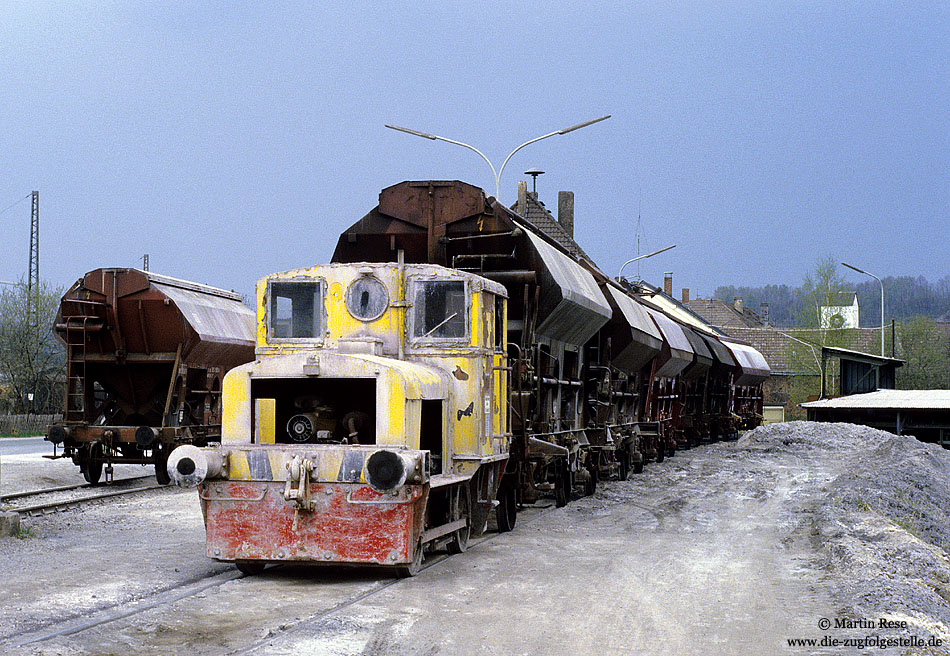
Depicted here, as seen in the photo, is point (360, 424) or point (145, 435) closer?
point (360, 424)

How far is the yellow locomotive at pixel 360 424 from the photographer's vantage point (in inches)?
→ 364

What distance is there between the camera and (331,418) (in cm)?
1050

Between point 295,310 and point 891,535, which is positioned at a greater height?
point 295,310

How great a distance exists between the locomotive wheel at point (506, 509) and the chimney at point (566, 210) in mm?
35084

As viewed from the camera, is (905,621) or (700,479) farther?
(700,479)

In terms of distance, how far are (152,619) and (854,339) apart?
60.6 metres

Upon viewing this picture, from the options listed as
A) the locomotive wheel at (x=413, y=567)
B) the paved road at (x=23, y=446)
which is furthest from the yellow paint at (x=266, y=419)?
the paved road at (x=23, y=446)

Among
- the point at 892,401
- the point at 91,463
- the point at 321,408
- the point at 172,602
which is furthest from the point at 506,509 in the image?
the point at 892,401

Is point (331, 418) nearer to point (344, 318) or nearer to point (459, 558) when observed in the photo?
point (344, 318)

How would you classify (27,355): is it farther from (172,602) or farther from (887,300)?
(887,300)

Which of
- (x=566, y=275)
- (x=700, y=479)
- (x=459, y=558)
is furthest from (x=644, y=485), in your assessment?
(x=459, y=558)

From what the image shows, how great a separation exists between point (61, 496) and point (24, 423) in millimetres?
25363

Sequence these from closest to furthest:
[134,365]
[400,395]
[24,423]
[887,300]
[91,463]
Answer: [400,395], [134,365], [91,463], [24,423], [887,300]

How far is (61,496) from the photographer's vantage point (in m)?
18.0
